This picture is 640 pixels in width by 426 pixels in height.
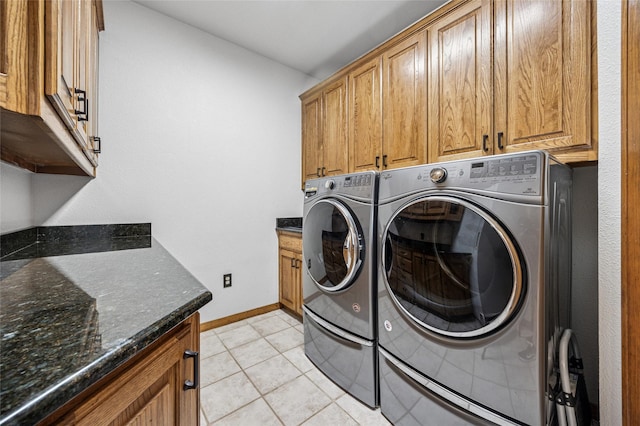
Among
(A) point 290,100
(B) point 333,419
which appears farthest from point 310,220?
(A) point 290,100

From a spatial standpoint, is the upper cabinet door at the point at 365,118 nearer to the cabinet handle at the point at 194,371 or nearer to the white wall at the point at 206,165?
the white wall at the point at 206,165

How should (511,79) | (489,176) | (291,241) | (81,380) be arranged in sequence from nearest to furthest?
(81,380) → (489,176) → (511,79) → (291,241)

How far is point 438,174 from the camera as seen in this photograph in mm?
1087

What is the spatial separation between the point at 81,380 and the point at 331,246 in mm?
1299

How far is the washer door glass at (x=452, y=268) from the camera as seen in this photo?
0.93 meters

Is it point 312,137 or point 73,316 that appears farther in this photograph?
point 312,137

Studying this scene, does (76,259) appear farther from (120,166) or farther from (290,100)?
(290,100)

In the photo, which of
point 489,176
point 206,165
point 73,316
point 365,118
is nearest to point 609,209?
point 489,176

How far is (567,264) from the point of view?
4.09 feet

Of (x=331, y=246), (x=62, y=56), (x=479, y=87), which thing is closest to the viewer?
(x=62, y=56)

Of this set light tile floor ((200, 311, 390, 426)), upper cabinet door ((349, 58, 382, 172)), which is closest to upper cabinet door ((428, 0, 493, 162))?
upper cabinet door ((349, 58, 382, 172))

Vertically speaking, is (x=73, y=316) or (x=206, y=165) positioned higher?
(x=206, y=165)

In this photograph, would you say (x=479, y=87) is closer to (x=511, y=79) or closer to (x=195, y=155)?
(x=511, y=79)

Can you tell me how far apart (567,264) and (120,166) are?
278cm
